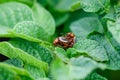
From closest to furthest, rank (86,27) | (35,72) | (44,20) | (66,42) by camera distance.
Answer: (35,72), (66,42), (86,27), (44,20)

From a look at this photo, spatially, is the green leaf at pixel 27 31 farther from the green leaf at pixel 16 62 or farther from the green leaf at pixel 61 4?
the green leaf at pixel 61 4

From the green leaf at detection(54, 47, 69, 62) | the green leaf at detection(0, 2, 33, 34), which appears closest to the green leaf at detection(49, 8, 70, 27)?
the green leaf at detection(0, 2, 33, 34)

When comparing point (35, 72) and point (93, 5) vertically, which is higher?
point (93, 5)

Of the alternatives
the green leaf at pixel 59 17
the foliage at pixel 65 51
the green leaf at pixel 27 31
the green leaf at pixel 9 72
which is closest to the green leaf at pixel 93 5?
the foliage at pixel 65 51

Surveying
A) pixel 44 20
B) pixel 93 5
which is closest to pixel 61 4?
pixel 44 20

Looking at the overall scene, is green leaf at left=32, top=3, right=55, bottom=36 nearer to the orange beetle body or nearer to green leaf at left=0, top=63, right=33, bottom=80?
the orange beetle body

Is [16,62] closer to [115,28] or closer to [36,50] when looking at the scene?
[36,50]
